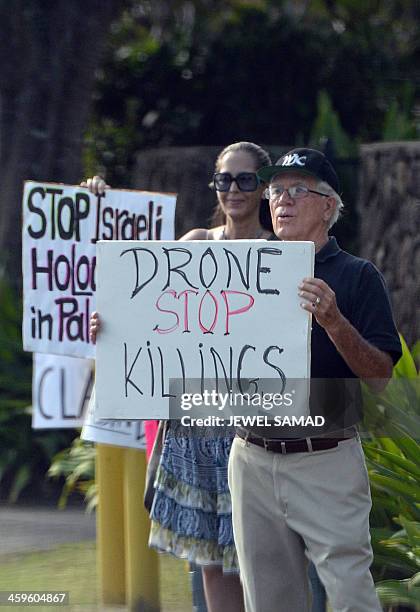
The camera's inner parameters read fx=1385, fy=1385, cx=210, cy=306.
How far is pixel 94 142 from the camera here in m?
14.3

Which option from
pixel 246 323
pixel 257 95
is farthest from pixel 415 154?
pixel 257 95

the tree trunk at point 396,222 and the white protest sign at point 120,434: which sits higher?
the tree trunk at point 396,222

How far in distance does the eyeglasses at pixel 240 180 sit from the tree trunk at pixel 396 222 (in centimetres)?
322

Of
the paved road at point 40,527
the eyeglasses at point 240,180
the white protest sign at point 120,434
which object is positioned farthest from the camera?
the paved road at point 40,527

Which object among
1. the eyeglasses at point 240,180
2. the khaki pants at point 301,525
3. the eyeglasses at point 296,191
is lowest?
the khaki pants at point 301,525

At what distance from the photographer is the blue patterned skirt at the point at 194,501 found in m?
4.71

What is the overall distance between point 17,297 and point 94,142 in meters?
4.88

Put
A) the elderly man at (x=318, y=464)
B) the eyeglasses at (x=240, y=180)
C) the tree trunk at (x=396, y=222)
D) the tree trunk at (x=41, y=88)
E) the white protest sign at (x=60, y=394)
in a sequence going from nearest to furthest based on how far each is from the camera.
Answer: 1. the elderly man at (x=318, y=464)
2. the eyeglasses at (x=240, y=180)
3. the white protest sign at (x=60, y=394)
4. the tree trunk at (x=396, y=222)
5. the tree trunk at (x=41, y=88)

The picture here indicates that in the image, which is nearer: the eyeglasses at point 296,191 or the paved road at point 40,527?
the eyeglasses at point 296,191

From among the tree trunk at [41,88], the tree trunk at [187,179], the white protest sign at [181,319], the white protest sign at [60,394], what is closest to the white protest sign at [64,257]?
the white protest sign at [60,394]

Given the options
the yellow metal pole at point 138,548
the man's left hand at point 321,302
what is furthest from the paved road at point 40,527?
the man's left hand at point 321,302

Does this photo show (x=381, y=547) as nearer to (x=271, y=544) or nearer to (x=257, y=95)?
(x=271, y=544)

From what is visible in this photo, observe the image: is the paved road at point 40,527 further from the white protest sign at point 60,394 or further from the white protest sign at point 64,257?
the white protest sign at point 64,257

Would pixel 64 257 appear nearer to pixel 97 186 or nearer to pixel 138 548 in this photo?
pixel 97 186
